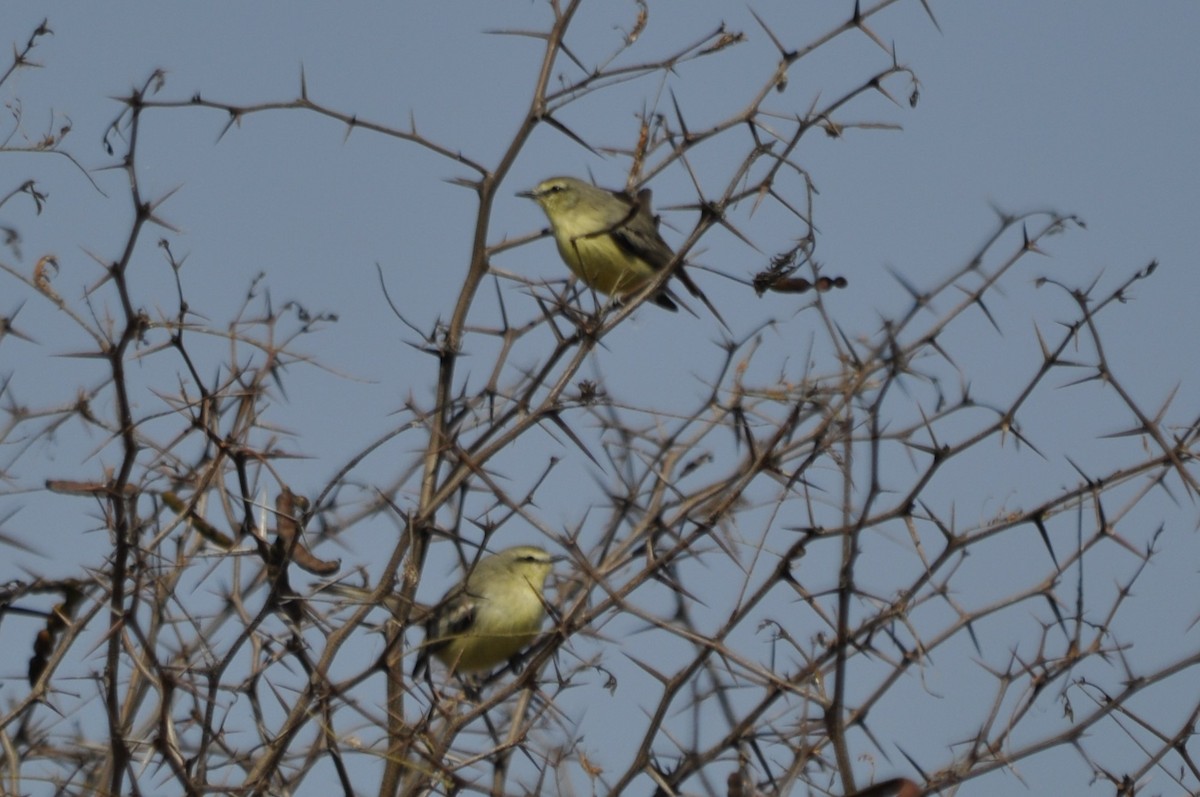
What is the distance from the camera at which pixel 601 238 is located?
26.8 ft

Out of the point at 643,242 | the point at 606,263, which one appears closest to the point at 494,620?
the point at 606,263

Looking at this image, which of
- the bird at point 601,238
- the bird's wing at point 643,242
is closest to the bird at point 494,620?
the bird at point 601,238

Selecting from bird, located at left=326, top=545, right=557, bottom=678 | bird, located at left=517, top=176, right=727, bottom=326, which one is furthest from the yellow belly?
bird, located at left=326, top=545, right=557, bottom=678

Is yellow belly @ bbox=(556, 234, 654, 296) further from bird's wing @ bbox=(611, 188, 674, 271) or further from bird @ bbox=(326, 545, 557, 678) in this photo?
bird @ bbox=(326, 545, 557, 678)

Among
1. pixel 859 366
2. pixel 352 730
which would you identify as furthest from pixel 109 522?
pixel 859 366

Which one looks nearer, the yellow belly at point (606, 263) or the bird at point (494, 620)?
the bird at point (494, 620)

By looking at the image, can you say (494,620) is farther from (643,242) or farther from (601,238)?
(643,242)

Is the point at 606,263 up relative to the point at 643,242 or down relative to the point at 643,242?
down

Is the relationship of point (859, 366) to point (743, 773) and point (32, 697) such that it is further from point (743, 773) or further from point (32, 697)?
point (32, 697)

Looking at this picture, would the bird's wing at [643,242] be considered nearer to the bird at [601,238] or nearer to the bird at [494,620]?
the bird at [601,238]

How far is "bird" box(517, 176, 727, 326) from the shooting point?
8.21 meters

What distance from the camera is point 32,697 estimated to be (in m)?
Answer: 3.56

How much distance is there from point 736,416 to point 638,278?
176 inches

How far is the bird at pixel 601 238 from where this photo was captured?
821 cm
